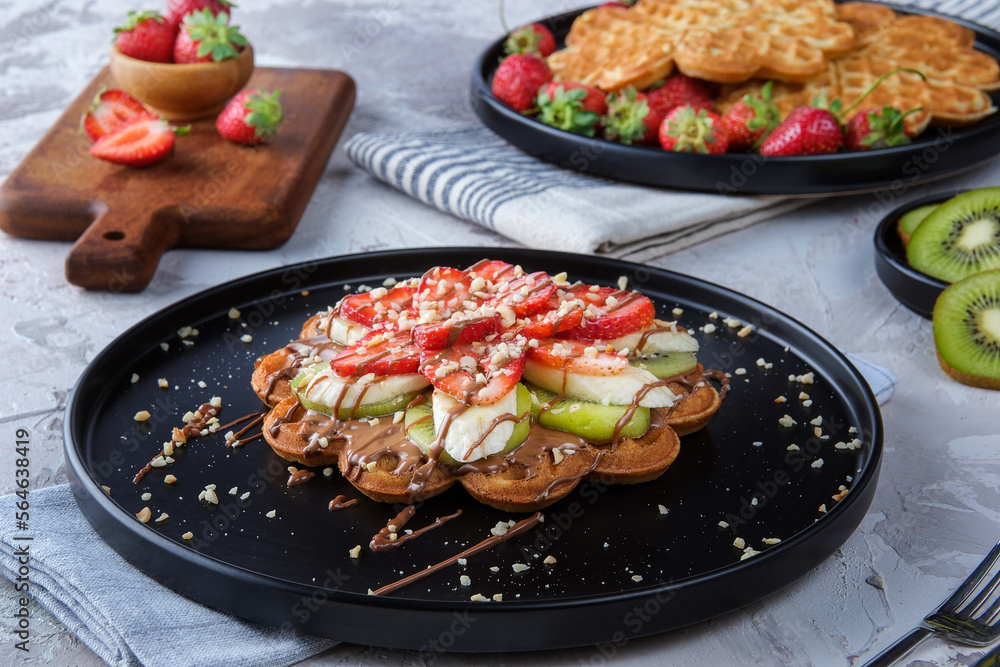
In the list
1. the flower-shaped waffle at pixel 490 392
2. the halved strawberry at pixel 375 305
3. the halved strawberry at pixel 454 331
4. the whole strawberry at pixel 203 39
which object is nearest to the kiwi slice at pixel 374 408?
the flower-shaped waffle at pixel 490 392

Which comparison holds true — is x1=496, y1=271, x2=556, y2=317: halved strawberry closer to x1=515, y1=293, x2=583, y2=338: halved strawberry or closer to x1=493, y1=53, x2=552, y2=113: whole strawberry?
x1=515, y1=293, x2=583, y2=338: halved strawberry

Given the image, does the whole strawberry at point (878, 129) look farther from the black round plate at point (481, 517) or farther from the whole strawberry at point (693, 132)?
the black round plate at point (481, 517)

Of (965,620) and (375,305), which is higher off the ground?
(375,305)

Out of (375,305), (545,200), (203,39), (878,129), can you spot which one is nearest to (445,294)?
(375,305)

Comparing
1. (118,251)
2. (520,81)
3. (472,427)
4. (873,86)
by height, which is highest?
(873,86)

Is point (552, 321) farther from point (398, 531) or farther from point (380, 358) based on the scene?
point (398, 531)

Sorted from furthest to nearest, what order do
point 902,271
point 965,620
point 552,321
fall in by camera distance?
point 902,271, point 552,321, point 965,620
